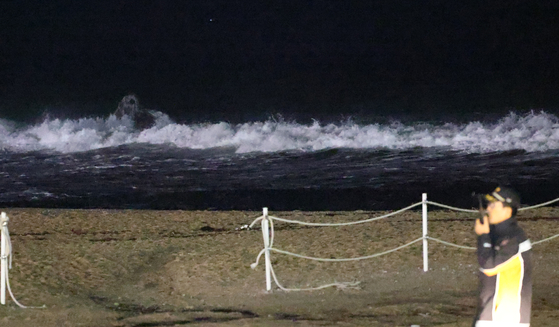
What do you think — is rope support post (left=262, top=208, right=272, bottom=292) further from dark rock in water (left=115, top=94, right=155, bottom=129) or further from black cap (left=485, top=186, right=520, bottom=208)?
dark rock in water (left=115, top=94, right=155, bottom=129)

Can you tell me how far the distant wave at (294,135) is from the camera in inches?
1040

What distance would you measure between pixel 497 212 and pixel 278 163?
1909 centimetres

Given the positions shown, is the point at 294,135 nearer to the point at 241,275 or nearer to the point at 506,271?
the point at 241,275

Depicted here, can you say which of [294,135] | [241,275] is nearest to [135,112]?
[294,135]

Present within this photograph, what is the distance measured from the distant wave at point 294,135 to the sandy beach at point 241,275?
51.0ft

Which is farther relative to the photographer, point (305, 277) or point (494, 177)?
point (494, 177)

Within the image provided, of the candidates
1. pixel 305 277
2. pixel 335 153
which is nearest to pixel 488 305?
pixel 305 277

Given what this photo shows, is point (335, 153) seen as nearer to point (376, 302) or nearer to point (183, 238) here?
point (183, 238)

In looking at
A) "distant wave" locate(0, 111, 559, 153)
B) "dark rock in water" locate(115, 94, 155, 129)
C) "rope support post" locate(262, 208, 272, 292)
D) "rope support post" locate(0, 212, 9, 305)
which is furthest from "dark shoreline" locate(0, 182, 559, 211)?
"dark rock in water" locate(115, 94, 155, 129)

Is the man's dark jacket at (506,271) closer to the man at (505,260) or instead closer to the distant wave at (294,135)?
the man at (505,260)

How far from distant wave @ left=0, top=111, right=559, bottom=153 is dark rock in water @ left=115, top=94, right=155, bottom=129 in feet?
1.92

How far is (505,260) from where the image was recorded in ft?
11.0

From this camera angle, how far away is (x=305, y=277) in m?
7.41

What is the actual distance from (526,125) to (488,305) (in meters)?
28.2
